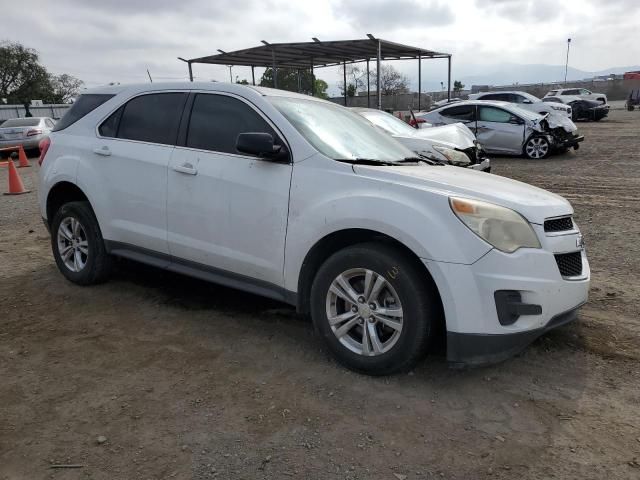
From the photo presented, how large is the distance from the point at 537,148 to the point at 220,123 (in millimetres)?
11646

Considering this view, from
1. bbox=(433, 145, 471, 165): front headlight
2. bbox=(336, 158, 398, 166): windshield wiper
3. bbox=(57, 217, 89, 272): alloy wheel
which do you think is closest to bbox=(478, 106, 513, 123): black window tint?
bbox=(433, 145, 471, 165): front headlight

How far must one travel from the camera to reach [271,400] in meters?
3.03

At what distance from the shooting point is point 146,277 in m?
5.24

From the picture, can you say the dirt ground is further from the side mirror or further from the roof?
the roof

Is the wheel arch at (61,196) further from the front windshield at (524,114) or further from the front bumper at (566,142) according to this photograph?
the front bumper at (566,142)

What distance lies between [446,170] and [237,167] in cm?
150

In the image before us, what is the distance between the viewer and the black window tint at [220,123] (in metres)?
3.79

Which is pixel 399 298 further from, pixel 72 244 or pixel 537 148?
pixel 537 148

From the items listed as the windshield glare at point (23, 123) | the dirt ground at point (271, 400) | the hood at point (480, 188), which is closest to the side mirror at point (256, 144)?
the hood at point (480, 188)

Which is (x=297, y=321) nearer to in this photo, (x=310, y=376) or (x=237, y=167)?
(x=310, y=376)

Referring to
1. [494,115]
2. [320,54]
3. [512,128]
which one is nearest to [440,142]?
[512,128]

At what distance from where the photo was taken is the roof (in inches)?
718

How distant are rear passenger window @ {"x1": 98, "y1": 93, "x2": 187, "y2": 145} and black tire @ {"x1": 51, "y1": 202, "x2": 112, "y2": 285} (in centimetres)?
74

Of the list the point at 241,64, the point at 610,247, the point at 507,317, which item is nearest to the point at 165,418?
the point at 507,317
